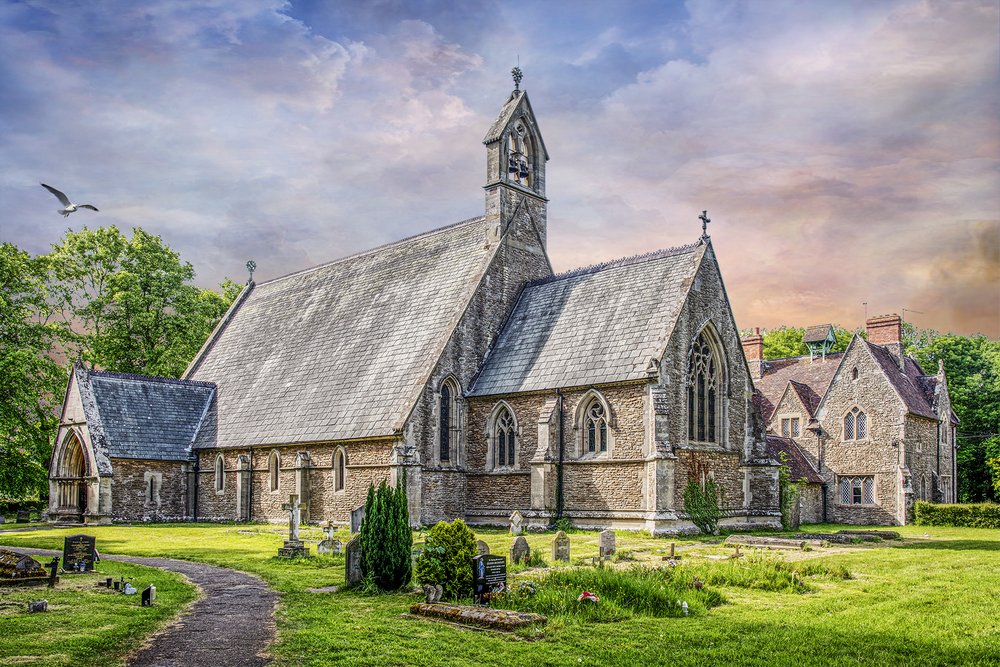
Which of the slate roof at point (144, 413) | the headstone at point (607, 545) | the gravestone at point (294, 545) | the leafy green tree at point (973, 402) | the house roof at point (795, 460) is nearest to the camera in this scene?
the headstone at point (607, 545)

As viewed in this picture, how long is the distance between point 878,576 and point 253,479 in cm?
2583

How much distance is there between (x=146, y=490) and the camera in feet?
126

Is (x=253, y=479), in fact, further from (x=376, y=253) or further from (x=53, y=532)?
(x=376, y=253)

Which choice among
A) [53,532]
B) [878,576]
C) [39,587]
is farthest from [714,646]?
[53,532]

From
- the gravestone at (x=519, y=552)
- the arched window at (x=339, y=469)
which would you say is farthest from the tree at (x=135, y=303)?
the gravestone at (x=519, y=552)

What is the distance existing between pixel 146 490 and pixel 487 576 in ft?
93.7

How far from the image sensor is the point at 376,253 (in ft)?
137

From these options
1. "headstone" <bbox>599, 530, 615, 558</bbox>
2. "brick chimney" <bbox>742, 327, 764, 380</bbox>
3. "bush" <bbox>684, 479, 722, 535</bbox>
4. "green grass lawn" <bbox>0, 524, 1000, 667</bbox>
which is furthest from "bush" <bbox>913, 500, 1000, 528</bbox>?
"headstone" <bbox>599, 530, 615, 558</bbox>

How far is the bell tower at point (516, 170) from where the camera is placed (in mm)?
36094

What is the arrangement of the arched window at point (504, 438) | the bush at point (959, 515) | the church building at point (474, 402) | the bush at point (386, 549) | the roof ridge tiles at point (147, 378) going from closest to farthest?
the bush at point (386, 549) < the church building at point (474, 402) < the arched window at point (504, 438) < the bush at point (959, 515) < the roof ridge tiles at point (147, 378)

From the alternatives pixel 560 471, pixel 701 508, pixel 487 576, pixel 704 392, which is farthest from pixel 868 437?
pixel 487 576

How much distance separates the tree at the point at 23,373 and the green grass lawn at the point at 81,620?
18548mm

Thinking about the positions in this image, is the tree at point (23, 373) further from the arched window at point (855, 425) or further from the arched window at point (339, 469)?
the arched window at point (855, 425)

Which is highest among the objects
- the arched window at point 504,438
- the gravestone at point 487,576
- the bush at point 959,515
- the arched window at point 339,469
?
the arched window at point 504,438
